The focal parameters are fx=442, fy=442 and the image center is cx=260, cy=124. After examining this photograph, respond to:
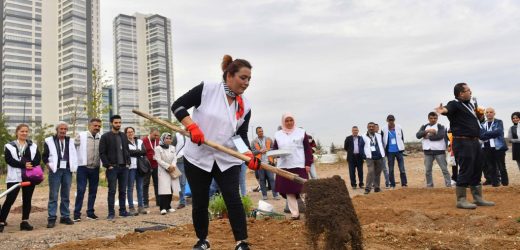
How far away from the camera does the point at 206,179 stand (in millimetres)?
3842

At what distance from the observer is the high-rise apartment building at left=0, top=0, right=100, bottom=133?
4741 centimetres

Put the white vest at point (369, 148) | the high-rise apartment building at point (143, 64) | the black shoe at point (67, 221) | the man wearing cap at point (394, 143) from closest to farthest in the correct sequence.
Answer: the black shoe at point (67, 221) → the white vest at point (369, 148) → the man wearing cap at point (394, 143) → the high-rise apartment building at point (143, 64)

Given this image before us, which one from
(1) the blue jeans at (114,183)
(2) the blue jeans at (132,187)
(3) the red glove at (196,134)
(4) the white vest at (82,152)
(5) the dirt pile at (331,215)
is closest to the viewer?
(5) the dirt pile at (331,215)

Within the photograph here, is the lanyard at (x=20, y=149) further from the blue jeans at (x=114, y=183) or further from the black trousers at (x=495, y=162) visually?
the black trousers at (x=495, y=162)

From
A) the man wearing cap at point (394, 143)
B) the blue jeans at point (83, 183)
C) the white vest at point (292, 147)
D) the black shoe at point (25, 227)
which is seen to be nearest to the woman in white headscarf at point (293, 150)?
the white vest at point (292, 147)

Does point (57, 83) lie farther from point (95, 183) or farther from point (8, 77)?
point (95, 183)

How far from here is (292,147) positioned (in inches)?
284

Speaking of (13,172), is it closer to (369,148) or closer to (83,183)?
(83,183)

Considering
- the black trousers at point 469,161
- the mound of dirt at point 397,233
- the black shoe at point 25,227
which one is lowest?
the black shoe at point 25,227

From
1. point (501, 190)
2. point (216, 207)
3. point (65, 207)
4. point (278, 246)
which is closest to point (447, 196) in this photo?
point (501, 190)

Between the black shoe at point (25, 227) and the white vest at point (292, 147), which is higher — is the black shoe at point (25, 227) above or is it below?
below

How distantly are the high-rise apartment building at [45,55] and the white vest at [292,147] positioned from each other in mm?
43523

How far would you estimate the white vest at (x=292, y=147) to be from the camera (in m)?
7.17

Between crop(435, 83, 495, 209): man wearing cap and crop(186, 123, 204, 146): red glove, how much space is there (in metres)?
4.25
